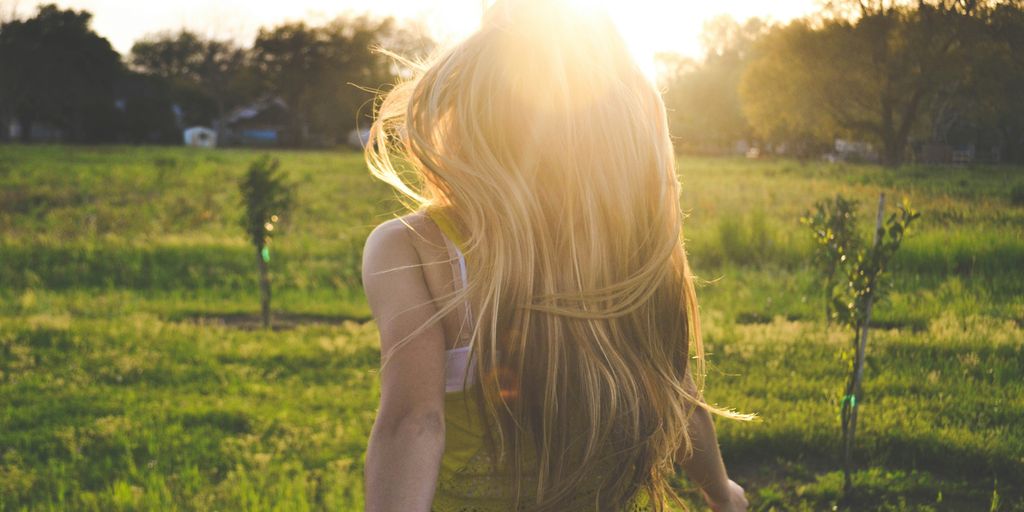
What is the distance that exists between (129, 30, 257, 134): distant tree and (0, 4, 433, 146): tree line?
3.4 inches

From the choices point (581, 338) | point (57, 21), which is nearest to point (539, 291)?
point (581, 338)

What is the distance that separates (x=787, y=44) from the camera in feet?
16.6

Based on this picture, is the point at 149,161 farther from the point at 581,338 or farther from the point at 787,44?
the point at 581,338

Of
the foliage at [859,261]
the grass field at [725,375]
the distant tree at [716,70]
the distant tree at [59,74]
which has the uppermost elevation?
the distant tree at [59,74]

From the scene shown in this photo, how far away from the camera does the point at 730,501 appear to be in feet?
6.68

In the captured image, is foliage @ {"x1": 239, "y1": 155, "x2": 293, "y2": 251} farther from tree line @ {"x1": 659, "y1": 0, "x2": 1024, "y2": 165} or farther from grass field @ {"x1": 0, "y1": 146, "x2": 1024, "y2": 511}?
tree line @ {"x1": 659, "y1": 0, "x2": 1024, "y2": 165}

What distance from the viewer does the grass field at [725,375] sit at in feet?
14.0

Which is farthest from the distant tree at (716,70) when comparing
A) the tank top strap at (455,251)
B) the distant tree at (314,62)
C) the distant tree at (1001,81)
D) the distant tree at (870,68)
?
the distant tree at (314,62)

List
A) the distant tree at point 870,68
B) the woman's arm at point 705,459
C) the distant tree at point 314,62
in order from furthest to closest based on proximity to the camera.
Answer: the distant tree at point 314,62 → the distant tree at point 870,68 → the woman's arm at point 705,459

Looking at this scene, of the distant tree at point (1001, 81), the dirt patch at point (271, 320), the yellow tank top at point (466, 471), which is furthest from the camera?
the dirt patch at point (271, 320)

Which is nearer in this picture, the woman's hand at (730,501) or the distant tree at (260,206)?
the woman's hand at (730,501)

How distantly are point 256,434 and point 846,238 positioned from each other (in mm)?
4099

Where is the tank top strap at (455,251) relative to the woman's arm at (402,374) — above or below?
above

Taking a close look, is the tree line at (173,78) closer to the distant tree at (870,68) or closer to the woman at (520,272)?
the distant tree at (870,68)
